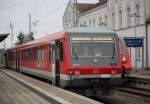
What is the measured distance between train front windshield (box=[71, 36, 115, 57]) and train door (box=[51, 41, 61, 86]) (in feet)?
3.93

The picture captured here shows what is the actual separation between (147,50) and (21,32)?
67.3 meters

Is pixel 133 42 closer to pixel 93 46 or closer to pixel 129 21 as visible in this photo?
pixel 129 21

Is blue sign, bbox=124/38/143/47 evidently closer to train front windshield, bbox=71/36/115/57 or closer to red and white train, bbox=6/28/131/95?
red and white train, bbox=6/28/131/95

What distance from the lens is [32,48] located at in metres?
31.5

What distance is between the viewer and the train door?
21.2m

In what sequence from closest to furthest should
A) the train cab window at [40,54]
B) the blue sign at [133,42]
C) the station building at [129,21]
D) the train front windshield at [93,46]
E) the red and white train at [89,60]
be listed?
the red and white train at [89,60] < the train front windshield at [93,46] < the train cab window at [40,54] < the blue sign at [133,42] < the station building at [129,21]

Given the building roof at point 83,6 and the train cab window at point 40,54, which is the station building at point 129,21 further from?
the train cab window at point 40,54

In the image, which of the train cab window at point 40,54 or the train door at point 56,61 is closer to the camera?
the train door at point 56,61

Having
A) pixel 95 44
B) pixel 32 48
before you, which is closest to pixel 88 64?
pixel 95 44

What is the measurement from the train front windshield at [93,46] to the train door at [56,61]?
1196 mm

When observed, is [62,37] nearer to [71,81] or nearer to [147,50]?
[71,81]

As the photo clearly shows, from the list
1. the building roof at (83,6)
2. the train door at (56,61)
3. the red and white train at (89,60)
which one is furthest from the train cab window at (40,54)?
the building roof at (83,6)

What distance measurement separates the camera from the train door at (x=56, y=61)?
21.2 meters

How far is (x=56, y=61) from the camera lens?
71.2 feet
